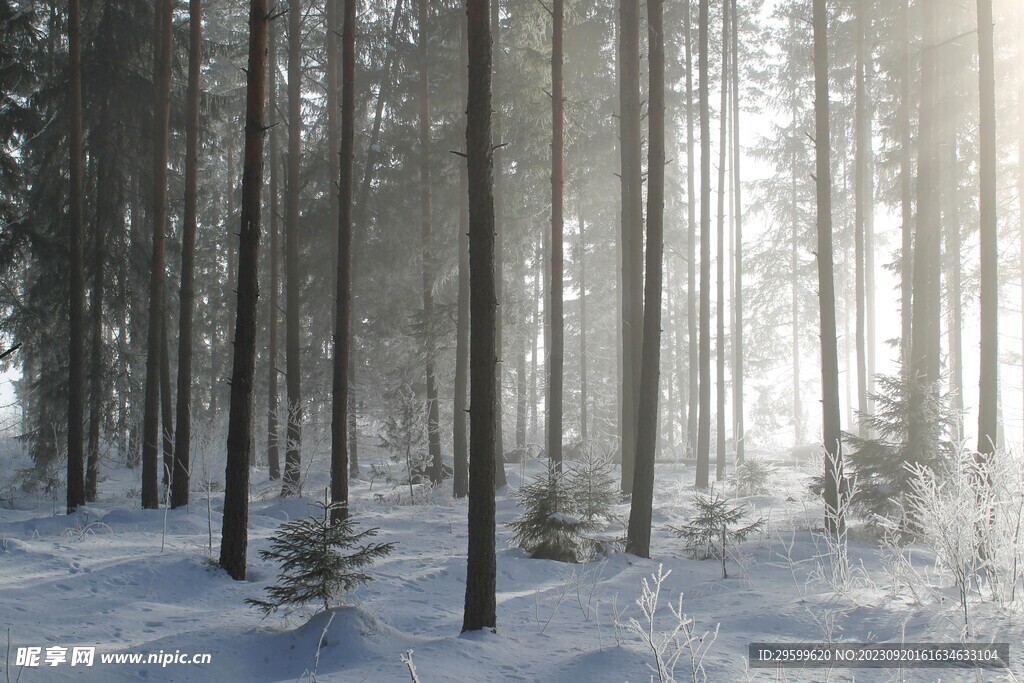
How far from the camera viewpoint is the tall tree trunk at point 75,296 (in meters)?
12.1

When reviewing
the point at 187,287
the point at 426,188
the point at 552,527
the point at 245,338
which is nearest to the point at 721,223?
the point at 426,188

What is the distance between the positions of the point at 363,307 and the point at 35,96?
9250 mm

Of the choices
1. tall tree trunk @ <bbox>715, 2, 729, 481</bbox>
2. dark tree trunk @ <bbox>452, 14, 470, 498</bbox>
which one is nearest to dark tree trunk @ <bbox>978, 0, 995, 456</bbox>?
tall tree trunk @ <bbox>715, 2, 729, 481</bbox>

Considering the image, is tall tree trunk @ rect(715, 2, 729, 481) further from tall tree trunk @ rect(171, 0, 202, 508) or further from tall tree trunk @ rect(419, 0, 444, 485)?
tall tree trunk @ rect(171, 0, 202, 508)

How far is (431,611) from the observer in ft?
25.7

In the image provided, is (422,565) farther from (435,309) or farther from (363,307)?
(363,307)

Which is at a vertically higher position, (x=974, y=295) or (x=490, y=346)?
(x=974, y=295)

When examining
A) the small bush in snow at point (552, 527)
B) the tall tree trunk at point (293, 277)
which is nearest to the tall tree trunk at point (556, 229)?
the small bush in snow at point (552, 527)

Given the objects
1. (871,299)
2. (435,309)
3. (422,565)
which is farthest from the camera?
(871,299)

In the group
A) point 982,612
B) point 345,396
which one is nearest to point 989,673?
point 982,612

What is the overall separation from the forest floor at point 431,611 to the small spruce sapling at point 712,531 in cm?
25

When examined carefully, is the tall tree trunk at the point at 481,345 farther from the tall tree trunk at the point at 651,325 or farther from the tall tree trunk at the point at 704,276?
the tall tree trunk at the point at 704,276

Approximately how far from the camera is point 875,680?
5266 mm

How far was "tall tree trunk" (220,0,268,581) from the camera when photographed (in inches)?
338
